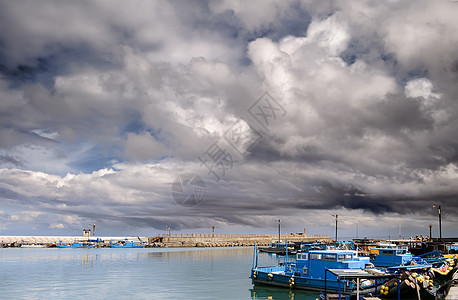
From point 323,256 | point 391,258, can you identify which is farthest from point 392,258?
point 323,256

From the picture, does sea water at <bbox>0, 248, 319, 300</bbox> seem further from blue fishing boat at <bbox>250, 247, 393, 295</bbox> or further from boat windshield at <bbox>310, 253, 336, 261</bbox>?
boat windshield at <bbox>310, 253, 336, 261</bbox>

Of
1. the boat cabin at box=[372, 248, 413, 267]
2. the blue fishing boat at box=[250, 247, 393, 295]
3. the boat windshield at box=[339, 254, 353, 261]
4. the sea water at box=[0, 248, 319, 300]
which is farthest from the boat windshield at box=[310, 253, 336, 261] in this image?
the boat cabin at box=[372, 248, 413, 267]

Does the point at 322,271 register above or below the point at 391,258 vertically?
above

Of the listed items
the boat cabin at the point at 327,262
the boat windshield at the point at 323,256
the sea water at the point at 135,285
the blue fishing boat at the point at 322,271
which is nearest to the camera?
the blue fishing boat at the point at 322,271

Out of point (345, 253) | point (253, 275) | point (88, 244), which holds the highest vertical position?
point (345, 253)

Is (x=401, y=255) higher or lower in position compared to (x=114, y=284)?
higher

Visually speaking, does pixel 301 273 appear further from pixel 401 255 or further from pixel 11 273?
pixel 11 273

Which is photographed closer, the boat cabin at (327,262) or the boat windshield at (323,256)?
the boat cabin at (327,262)

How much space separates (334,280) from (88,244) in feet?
536

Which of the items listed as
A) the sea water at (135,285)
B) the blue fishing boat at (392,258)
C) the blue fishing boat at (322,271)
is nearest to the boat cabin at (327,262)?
the blue fishing boat at (322,271)

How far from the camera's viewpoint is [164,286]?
54031 mm

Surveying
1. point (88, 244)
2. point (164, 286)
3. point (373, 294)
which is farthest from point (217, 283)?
point (88, 244)

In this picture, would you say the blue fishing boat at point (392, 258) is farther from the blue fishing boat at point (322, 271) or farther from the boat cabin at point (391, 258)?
the blue fishing boat at point (322, 271)

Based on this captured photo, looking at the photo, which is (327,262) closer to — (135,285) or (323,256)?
(323,256)
